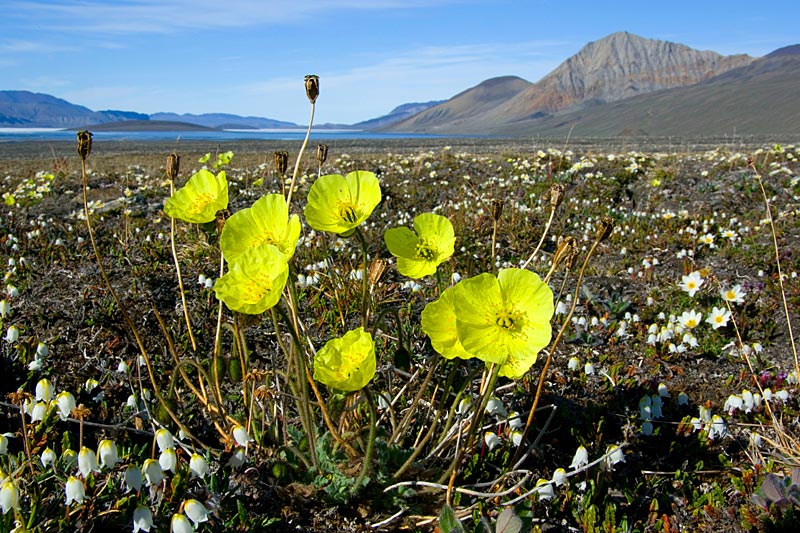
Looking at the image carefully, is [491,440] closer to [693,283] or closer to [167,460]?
[167,460]

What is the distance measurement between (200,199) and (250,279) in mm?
611

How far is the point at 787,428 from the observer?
9.78ft

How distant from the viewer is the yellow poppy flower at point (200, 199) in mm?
2076

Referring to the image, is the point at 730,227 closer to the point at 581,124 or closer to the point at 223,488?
the point at 223,488

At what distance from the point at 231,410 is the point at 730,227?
5.85 meters

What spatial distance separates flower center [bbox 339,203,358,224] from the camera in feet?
6.23

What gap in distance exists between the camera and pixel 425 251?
6.59 feet

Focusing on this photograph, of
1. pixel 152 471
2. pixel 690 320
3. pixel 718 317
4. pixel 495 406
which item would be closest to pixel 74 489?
pixel 152 471

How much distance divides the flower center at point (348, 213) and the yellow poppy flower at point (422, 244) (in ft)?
0.44

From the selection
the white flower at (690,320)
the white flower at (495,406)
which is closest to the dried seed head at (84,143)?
the white flower at (495,406)

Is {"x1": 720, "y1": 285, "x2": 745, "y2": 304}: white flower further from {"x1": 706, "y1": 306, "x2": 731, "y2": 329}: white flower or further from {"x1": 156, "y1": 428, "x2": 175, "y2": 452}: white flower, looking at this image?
{"x1": 156, "y1": 428, "x2": 175, "y2": 452}: white flower

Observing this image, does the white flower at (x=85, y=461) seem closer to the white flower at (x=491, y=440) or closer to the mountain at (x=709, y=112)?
the white flower at (x=491, y=440)

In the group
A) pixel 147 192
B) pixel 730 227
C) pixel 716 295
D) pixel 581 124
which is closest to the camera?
pixel 716 295

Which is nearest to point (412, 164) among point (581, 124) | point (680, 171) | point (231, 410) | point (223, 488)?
point (680, 171)
